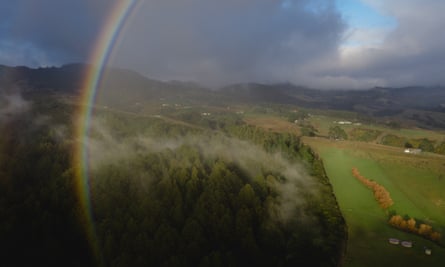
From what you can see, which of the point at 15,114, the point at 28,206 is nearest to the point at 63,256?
the point at 28,206

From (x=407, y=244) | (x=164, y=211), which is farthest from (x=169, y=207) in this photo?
(x=407, y=244)

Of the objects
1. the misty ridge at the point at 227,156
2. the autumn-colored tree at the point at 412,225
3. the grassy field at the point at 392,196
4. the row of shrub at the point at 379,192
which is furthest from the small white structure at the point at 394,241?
the row of shrub at the point at 379,192

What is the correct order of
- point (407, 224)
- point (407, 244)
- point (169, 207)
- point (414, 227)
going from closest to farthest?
point (407, 244)
point (414, 227)
point (407, 224)
point (169, 207)

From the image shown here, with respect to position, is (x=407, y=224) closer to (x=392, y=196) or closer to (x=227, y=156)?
(x=392, y=196)

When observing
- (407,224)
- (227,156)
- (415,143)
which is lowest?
(415,143)

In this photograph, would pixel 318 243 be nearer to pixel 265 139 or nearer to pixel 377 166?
pixel 377 166

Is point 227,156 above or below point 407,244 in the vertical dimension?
above

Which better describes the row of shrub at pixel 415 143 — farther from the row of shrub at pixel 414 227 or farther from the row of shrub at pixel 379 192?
the row of shrub at pixel 414 227
